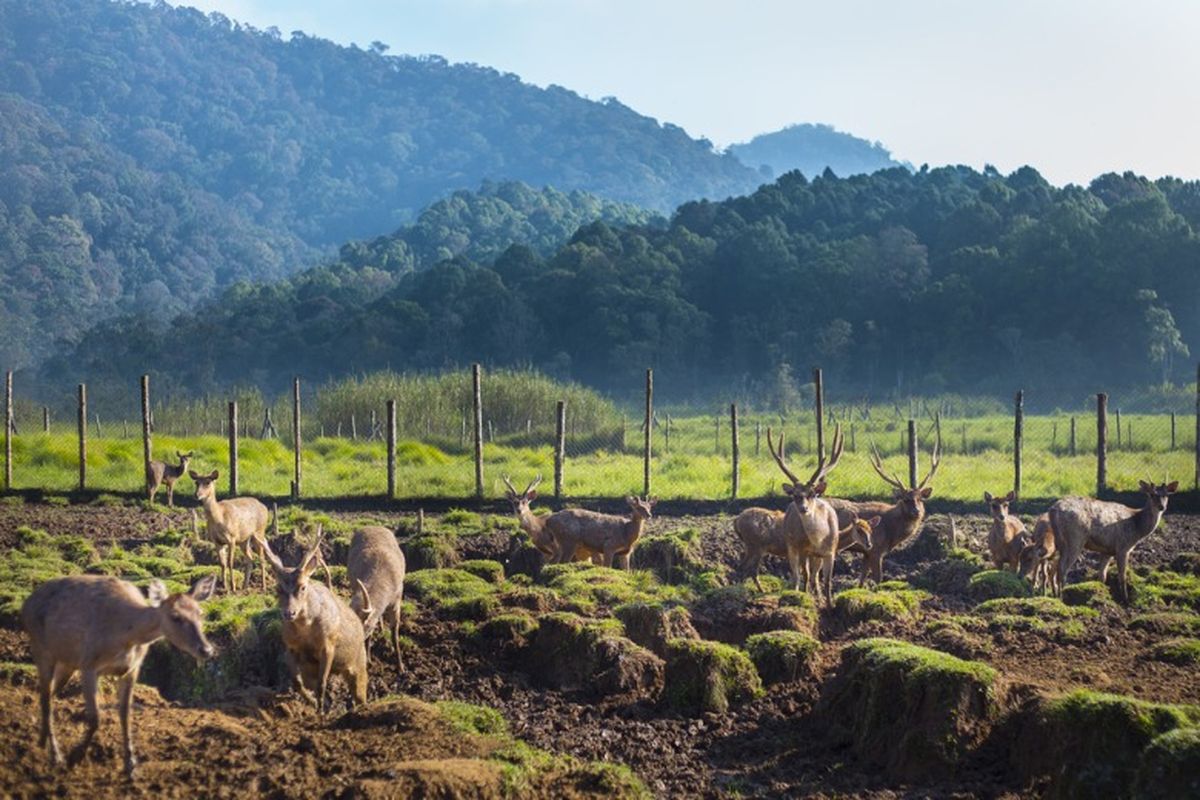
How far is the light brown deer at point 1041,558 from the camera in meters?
15.7

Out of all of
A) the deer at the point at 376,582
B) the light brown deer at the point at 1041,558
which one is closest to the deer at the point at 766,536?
the light brown deer at the point at 1041,558

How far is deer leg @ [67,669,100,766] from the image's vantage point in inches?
318

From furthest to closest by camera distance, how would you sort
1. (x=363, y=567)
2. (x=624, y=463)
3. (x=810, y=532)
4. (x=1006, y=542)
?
(x=624, y=463) → (x=1006, y=542) → (x=810, y=532) → (x=363, y=567)

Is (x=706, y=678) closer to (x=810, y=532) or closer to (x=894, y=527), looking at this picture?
(x=810, y=532)

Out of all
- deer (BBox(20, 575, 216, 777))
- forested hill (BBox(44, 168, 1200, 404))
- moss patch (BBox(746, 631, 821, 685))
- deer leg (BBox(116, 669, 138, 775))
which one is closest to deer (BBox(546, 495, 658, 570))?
moss patch (BBox(746, 631, 821, 685))

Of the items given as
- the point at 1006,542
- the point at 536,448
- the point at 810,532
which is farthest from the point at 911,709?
the point at 536,448

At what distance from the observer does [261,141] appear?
158 m

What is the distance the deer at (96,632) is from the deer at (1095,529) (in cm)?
1064

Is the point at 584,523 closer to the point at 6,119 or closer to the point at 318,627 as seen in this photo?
the point at 318,627

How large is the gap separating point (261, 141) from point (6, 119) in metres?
41.7

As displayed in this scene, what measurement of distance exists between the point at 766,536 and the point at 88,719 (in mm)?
9505

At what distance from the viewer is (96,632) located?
8.43 meters

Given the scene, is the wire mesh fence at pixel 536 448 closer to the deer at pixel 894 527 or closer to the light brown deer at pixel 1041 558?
the deer at pixel 894 527

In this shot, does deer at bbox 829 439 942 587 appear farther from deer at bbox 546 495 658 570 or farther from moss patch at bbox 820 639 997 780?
moss patch at bbox 820 639 997 780
